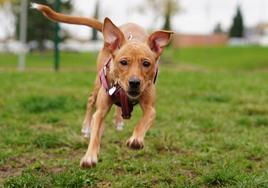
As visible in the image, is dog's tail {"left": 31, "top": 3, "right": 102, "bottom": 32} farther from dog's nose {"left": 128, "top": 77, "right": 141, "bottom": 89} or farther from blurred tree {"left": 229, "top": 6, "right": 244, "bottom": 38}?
blurred tree {"left": 229, "top": 6, "right": 244, "bottom": 38}

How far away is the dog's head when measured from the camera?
445 centimetres

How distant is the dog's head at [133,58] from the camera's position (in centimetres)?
445

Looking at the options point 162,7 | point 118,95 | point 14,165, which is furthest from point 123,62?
point 162,7

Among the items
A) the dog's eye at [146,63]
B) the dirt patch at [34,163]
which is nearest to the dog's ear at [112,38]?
the dog's eye at [146,63]

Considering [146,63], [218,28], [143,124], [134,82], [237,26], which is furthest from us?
[218,28]

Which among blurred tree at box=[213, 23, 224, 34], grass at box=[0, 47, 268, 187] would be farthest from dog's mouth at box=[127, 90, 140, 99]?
blurred tree at box=[213, 23, 224, 34]

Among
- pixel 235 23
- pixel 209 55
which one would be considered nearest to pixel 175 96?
pixel 209 55

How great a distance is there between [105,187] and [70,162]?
103cm

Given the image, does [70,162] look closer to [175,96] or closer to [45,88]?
[175,96]

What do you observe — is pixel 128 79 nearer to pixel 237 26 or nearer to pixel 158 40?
pixel 158 40

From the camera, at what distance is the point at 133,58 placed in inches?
176

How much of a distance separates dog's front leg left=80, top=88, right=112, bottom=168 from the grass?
55cm

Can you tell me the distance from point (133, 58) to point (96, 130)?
31.5 inches

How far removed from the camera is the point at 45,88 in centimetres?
1216
